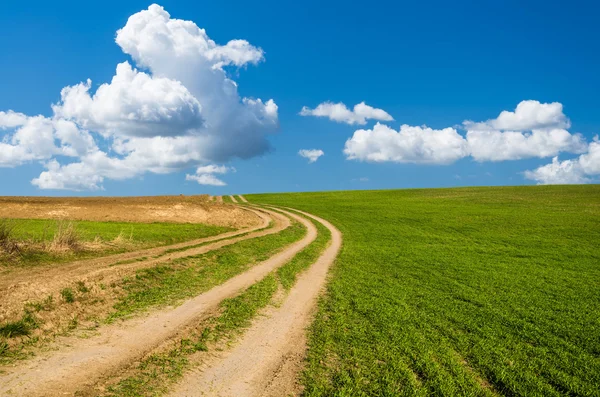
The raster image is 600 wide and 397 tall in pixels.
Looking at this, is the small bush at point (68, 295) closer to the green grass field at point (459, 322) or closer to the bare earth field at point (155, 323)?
the bare earth field at point (155, 323)

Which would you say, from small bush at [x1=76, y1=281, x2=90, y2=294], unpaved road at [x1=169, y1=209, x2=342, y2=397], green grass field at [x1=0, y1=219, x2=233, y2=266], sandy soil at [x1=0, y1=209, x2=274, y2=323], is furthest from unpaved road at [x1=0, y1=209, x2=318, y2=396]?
green grass field at [x1=0, y1=219, x2=233, y2=266]

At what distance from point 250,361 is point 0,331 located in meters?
7.08

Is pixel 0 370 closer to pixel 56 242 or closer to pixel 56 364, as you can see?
pixel 56 364

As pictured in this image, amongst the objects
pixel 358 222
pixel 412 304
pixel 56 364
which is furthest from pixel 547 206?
pixel 56 364

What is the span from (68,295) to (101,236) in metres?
16.8

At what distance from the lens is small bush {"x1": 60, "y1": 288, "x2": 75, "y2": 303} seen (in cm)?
1334

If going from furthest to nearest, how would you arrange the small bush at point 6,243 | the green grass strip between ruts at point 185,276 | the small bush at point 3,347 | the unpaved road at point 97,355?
1. the small bush at point 6,243
2. the green grass strip between ruts at point 185,276
3. the small bush at point 3,347
4. the unpaved road at point 97,355

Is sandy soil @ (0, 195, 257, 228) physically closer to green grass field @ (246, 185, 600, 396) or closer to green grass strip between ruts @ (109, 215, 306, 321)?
green grass strip between ruts @ (109, 215, 306, 321)

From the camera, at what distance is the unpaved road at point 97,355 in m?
8.11

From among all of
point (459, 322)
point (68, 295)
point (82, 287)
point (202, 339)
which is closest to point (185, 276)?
point (82, 287)

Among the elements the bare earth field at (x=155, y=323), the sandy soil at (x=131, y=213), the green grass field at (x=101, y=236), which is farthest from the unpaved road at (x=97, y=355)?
the sandy soil at (x=131, y=213)

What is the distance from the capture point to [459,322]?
13.0 metres

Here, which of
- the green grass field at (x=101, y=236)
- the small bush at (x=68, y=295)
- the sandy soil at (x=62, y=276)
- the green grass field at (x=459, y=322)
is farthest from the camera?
the green grass field at (x=101, y=236)

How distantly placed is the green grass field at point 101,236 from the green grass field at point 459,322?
14.5 m
